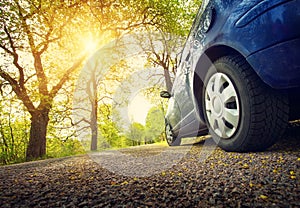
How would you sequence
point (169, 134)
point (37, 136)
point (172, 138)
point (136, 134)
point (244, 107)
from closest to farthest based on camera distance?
point (244, 107) → point (172, 138) → point (169, 134) → point (37, 136) → point (136, 134)

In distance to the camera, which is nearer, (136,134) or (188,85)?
(188,85)

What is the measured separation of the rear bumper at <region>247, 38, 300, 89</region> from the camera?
53.9 inches

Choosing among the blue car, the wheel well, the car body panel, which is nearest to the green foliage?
the wheel well

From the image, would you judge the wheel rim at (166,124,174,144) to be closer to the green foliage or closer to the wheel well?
the wheel well

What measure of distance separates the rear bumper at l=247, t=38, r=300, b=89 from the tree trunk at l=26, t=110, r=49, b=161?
773 centimetres

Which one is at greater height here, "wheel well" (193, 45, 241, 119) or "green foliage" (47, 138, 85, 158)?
"wheel well" (193, 45, 241, 119)

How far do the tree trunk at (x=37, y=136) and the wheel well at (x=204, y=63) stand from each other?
6.82 m

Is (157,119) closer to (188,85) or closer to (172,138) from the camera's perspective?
(172,138)

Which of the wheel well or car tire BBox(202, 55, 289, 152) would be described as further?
the wheel well

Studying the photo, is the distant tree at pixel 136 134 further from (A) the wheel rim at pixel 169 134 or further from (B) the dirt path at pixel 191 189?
(B) the dirt path at pixel 191 189

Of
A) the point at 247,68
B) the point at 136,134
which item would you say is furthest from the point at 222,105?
the point at 136,134

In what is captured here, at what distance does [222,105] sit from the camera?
1.99 meters

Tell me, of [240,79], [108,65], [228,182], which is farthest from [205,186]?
[108,65]

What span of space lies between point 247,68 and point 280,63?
34 centimetres
